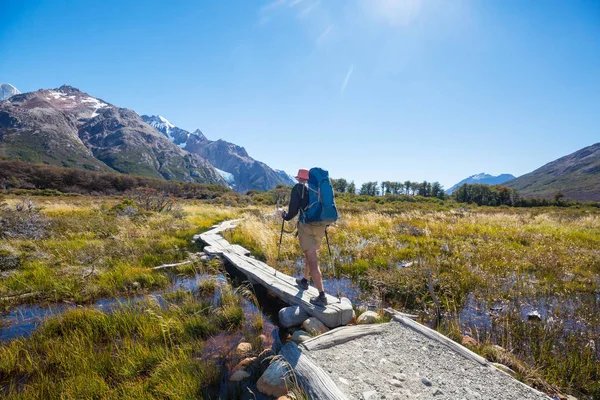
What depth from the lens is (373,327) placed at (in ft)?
12.5

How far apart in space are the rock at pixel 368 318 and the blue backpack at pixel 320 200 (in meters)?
1.72

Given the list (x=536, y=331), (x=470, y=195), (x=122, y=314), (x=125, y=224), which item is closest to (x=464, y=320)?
(x=536, y=331)

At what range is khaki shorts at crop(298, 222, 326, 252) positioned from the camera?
432 centimetres

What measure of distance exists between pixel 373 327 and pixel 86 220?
13796mm

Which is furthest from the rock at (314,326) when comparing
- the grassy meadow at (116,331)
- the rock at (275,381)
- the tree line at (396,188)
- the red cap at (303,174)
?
the tree line at (396,188)

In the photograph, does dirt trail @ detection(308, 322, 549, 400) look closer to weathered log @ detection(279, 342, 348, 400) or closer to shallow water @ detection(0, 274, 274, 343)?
weathered log @ detection(279, 342, 348, 400)

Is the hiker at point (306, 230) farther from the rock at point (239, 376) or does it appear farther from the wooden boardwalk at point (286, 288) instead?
the rock at point (239, 376)

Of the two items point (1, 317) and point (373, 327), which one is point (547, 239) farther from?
point (1, 317)

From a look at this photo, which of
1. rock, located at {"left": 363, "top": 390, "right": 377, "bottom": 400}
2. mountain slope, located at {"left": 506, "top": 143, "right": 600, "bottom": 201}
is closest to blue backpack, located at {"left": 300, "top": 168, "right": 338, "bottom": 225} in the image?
rock, located at {"left": 363, "top": 390, "right": 377, "bottom": 400}

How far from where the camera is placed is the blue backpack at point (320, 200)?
4105 mm

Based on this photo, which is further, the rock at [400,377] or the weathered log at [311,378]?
the rock at [400,377]

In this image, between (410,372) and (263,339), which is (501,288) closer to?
(410,372)

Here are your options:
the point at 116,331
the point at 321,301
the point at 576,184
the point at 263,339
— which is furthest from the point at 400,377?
the point at 576,184

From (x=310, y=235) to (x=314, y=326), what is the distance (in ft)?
4.71
